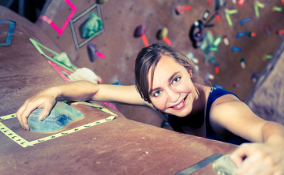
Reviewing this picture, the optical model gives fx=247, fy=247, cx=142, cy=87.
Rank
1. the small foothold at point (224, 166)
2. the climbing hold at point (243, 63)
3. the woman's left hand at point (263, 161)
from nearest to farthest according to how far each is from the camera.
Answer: the woman's left hand at point (263, 161), the small foothold at point (224, 166), the climbing hold at point (243, 63)

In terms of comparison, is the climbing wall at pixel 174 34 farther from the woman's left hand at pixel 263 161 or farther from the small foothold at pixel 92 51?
the woman's left hand at pixel 263 161

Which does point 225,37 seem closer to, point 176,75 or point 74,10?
point 74,10

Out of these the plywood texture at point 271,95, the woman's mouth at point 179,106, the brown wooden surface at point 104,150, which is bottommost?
the plywood texture at point 271,95

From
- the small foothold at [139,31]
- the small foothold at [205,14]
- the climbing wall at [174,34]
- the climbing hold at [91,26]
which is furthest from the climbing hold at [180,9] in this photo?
the climbing hold at [91,26]

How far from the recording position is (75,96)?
4.34 ft

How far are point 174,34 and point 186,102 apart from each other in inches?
77.9

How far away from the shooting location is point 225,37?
11.3 ft

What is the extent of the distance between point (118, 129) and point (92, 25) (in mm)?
1498

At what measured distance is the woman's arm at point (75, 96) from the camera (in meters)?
1.06

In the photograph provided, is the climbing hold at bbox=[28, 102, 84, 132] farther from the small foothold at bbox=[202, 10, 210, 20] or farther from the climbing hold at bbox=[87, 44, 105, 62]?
the small foothold at bbox=[202, 10, 210, 20]

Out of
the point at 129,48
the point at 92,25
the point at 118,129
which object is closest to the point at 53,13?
the point at 92,25

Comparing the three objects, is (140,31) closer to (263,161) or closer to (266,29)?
(263,161)

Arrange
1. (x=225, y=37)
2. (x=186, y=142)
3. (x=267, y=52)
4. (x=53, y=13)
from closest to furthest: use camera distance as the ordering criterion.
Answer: (x=186, y=142)
(x=53, y=13)
(x=225, y=37)
(x=267, y=52)

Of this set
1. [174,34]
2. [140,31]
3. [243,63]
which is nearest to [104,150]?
[140,31]
